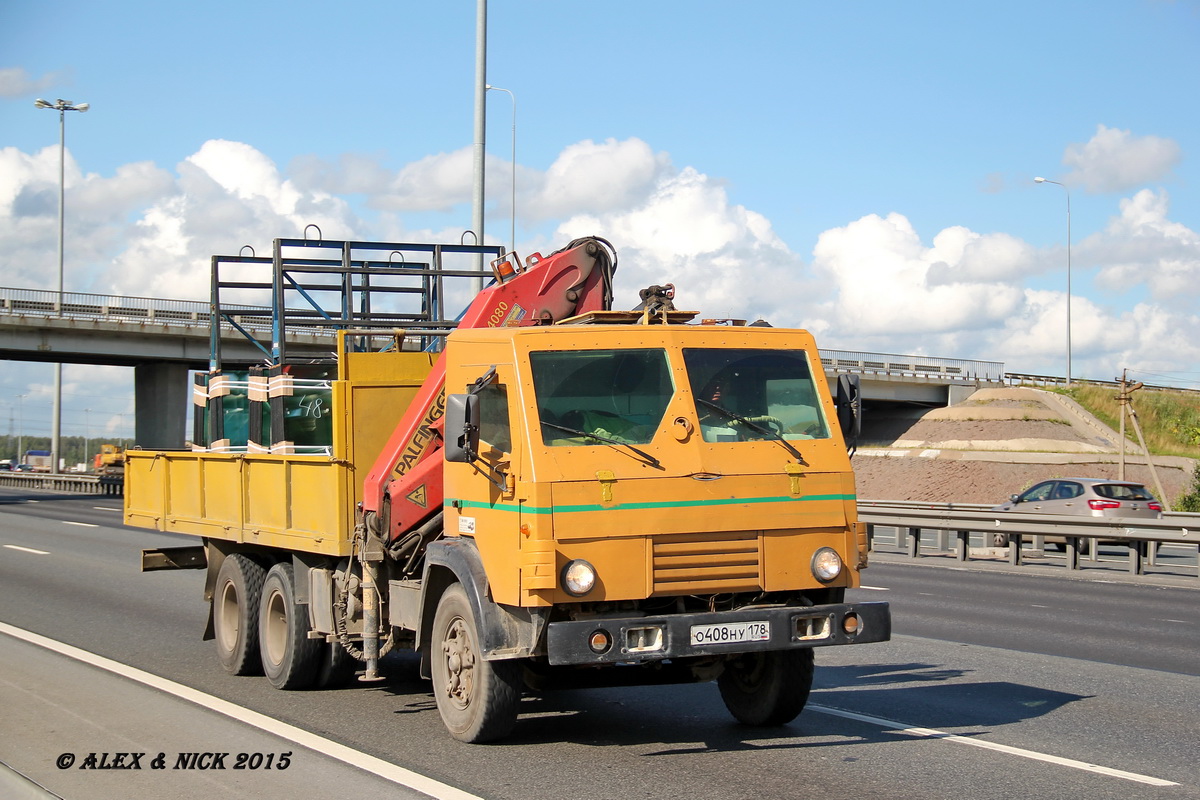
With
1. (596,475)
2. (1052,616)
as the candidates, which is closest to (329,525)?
(596,475)

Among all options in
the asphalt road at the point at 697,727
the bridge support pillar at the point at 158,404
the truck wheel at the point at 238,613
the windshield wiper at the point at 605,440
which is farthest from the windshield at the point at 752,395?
the bridge support pillar at the point at 158,404

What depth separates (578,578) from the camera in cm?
661

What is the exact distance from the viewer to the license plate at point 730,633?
21.8 ft

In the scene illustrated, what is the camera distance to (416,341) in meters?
13.3

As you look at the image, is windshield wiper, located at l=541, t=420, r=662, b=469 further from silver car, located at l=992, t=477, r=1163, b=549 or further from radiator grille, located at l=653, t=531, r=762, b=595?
silver car, located at l=992, t=477, r=1163, b=549

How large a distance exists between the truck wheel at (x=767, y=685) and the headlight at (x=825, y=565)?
0.65 metres

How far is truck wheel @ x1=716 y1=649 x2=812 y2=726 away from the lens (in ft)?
24.9

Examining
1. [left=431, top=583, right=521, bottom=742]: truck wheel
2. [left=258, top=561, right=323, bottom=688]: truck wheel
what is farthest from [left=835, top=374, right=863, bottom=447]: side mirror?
[left=258, top=561, right=323, bottom=688]: truck wheel

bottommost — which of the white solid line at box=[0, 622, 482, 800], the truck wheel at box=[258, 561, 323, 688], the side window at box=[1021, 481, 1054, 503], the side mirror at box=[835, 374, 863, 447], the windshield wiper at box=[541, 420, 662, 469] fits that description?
the white solid line at box=[0, 622, 482, 800]

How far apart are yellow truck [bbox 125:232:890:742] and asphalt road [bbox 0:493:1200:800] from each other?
43 cm

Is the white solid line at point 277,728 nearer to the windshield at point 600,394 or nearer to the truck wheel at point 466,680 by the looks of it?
the truck wheel at point 466,680

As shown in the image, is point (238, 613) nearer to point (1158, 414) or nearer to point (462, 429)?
point (462, 429)

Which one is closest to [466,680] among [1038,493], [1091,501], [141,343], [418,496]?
[418,496]

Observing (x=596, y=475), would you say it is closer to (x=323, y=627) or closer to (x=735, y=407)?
(x=735, y=407)
